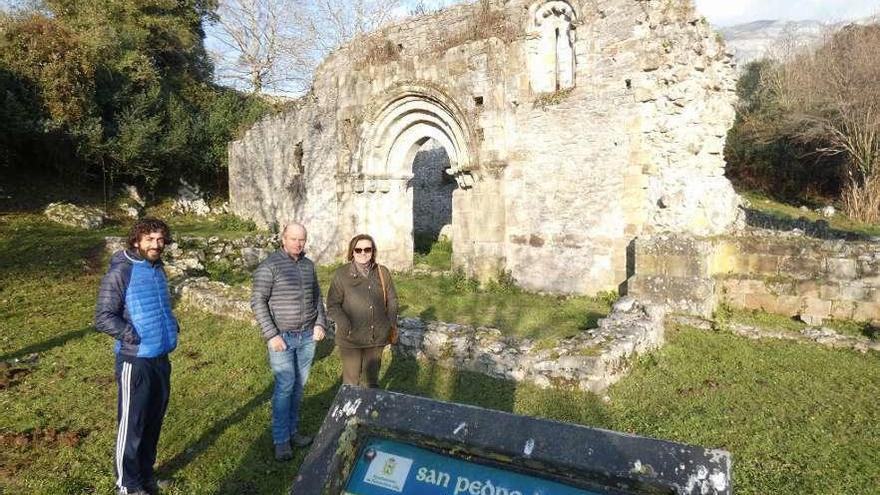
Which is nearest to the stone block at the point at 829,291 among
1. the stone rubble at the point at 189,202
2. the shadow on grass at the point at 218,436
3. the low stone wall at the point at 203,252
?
the shadow on grass at the point at 218,436

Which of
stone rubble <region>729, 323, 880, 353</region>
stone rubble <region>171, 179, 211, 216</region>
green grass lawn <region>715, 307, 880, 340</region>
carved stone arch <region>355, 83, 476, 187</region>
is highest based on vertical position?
carved stone arch <region>355, 83, 476, 187</region>

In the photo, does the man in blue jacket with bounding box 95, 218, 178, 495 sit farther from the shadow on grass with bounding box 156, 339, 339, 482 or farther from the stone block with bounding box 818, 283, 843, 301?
the stone block with bounding box 818, 283, 843, 301

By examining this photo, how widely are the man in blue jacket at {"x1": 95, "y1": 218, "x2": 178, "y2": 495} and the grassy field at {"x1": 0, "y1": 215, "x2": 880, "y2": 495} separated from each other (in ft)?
1.52

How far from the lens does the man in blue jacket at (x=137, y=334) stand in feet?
10.9

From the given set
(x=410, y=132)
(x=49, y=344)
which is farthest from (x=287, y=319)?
(x=410, y=132)

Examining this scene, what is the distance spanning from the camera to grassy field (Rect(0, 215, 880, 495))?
385 cm

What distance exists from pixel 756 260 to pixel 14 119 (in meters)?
16.2

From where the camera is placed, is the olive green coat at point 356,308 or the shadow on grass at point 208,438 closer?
the shadow on grass at point 208,438

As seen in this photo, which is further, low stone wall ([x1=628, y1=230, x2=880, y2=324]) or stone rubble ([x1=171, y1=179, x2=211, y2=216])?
stone rubble ([x1=171, y1=179, x2=211, y2=216])

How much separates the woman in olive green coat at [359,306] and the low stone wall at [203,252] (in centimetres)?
692

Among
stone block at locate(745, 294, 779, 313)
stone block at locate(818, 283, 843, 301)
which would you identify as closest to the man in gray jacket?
stone block at locate(745, 294, 779, 313)

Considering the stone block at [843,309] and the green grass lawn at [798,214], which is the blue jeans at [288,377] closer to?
the stone block at [843,309]

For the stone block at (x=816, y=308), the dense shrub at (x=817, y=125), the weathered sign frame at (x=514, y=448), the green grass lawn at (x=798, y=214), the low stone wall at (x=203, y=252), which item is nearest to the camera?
the weathered sign frame at (x=514, y=448)

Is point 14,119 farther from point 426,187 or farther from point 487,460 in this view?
point 487,460
